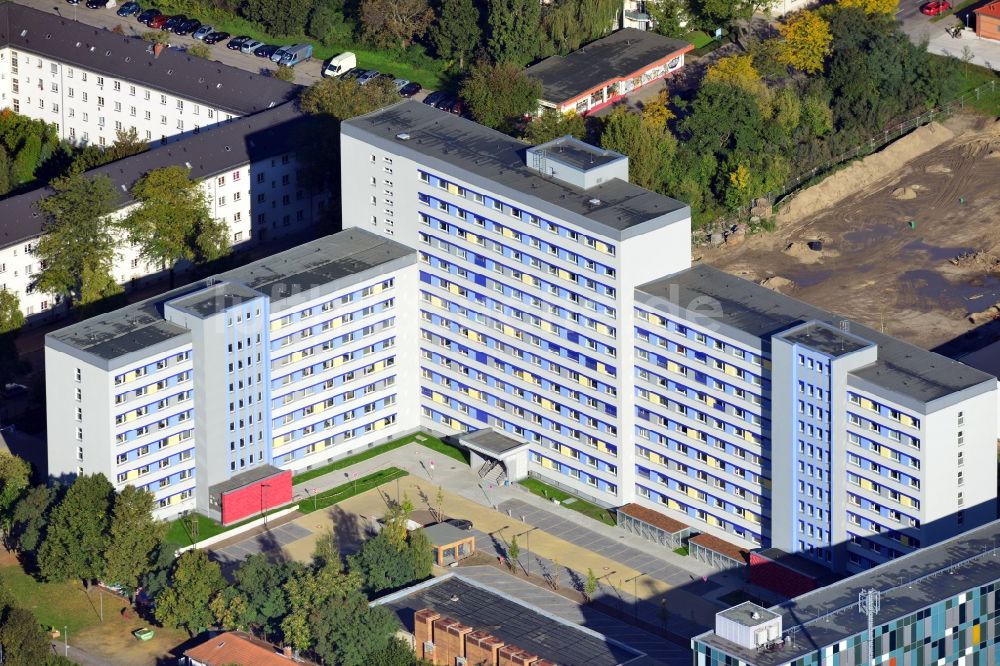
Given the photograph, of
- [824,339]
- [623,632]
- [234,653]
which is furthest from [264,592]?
[824,339]

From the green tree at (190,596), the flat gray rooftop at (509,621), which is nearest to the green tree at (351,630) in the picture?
the flat gray rooftop at (509,621)

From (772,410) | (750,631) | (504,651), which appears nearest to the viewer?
(750,631)

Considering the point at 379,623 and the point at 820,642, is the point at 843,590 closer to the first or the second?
the point at 820,642

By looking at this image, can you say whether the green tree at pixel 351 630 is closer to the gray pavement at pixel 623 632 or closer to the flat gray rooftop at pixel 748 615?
the gray pavement at pixel 623 632

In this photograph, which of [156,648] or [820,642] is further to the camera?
[156,648]

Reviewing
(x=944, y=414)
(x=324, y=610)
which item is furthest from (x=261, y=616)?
(x=944, y=414)

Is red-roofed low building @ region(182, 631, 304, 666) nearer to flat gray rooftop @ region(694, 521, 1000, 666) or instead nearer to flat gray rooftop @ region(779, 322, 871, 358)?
flat gray rooftop @ region(694, 521, 1000, 666)
